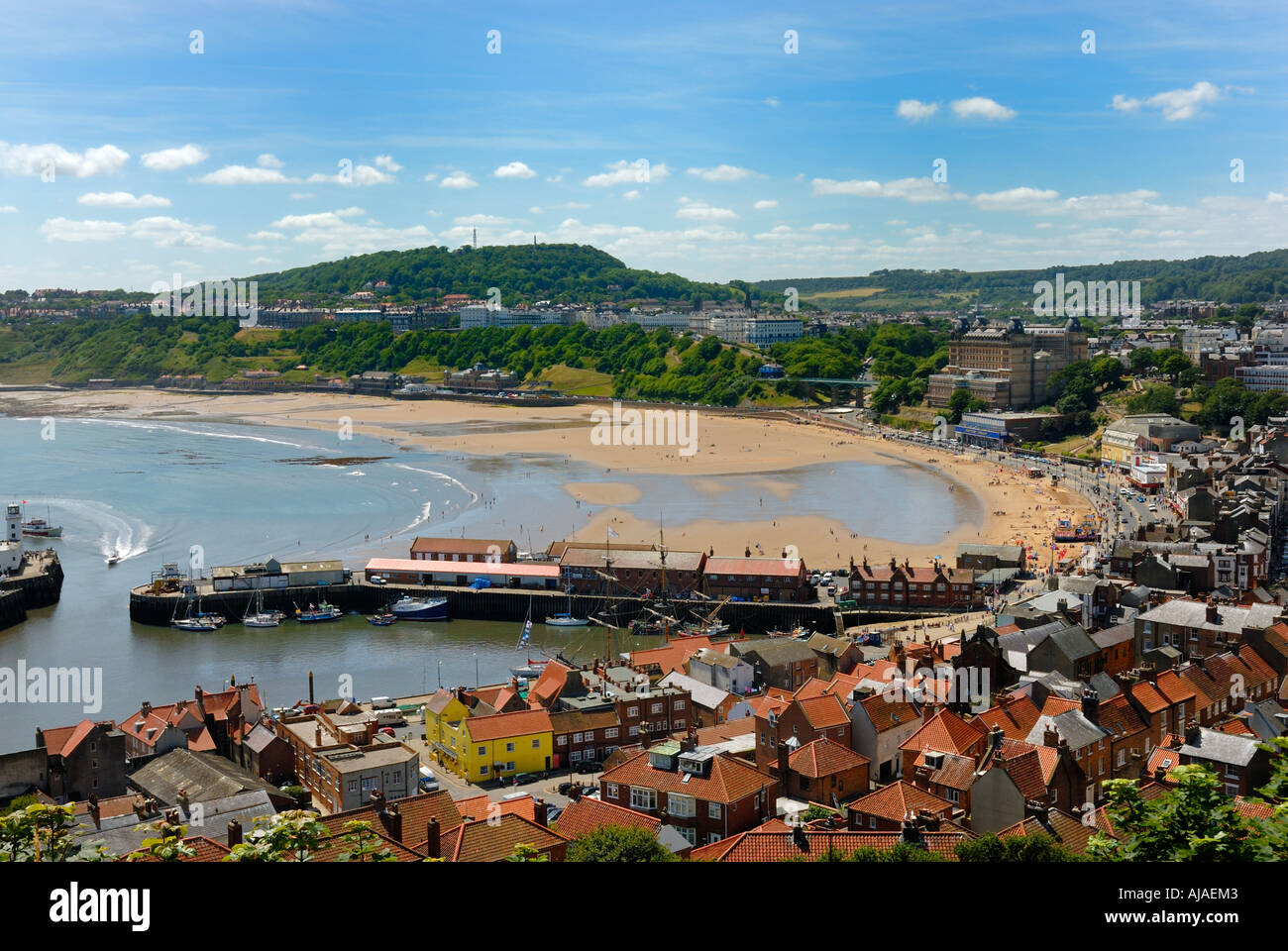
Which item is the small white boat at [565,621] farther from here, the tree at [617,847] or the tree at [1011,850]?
the tree at [1011,850]

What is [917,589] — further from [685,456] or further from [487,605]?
[685,456]

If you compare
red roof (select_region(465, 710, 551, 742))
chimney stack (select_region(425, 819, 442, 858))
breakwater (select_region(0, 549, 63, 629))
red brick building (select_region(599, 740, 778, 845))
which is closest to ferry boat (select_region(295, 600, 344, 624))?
breakwater (select_region(0, 549, 63, 629))

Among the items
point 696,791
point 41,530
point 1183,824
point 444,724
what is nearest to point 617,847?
point 696,791

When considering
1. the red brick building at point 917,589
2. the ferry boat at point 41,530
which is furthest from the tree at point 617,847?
the ferry boat at point 41,530

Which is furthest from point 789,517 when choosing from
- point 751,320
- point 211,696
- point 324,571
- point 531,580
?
point 751,320

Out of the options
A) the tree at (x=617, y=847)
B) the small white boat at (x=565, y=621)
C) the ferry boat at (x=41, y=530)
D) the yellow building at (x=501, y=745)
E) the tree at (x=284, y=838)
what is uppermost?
the tree at (x=284, y=838)
